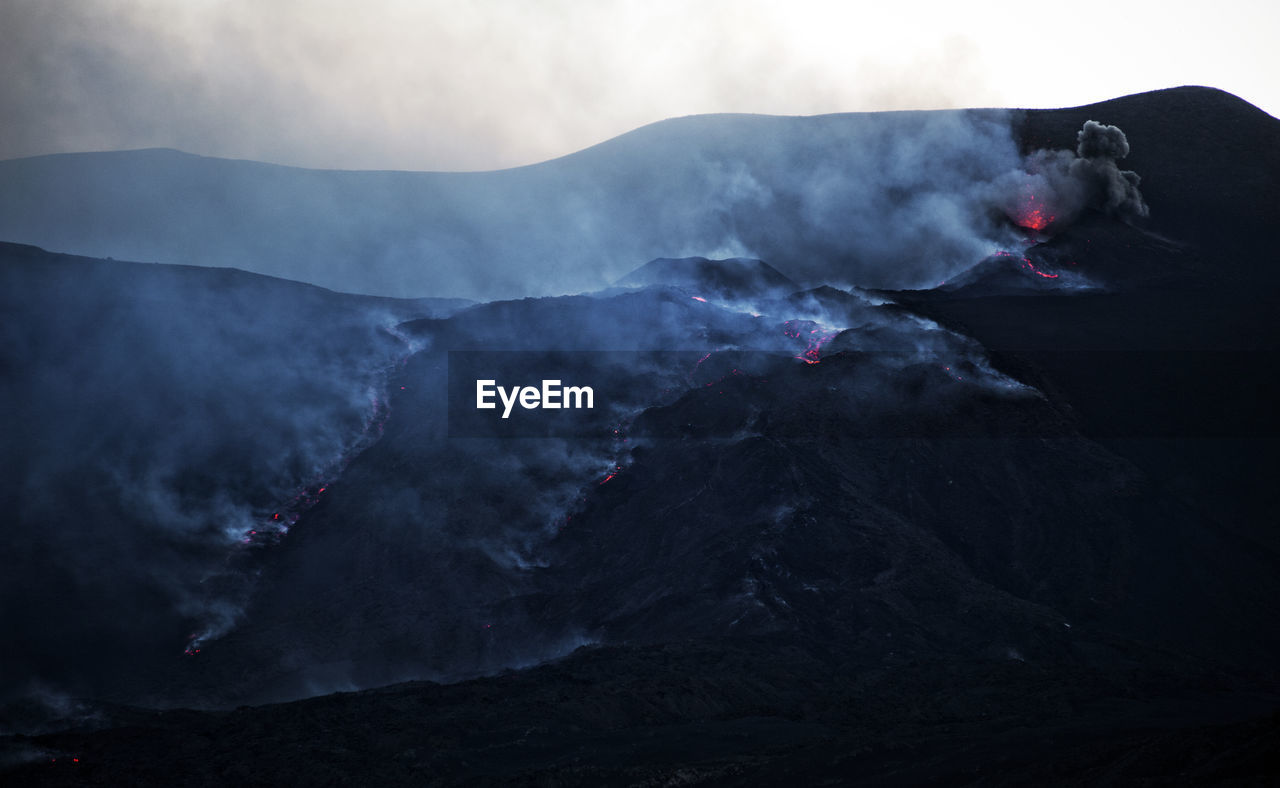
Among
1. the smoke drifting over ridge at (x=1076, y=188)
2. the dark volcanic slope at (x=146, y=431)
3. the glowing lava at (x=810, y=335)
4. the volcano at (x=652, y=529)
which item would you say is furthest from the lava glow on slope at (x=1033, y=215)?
the dark volcanic slope at (x=146, y=431)

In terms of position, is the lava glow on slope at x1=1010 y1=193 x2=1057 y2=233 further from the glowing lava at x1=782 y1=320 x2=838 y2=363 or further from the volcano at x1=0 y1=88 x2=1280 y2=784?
the glowing lava at x1=782 y1=320 x2=838 y2=363

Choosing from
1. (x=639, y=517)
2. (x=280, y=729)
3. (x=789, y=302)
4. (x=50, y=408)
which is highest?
(x=789, y=302)

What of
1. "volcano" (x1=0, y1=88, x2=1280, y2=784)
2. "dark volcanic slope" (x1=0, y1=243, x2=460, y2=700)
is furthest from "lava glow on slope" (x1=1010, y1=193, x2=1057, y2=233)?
"dark volcanic slope" (x1=0, y1=243, x2=460, y2=700)

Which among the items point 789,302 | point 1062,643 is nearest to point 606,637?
point 1062,643

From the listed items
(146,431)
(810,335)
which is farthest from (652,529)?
(146,431)

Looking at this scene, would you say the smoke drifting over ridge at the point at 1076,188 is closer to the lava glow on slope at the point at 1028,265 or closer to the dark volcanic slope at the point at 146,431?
the lava glow on slope at the point at 1028,265

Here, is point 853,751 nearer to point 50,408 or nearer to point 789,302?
point 789,302

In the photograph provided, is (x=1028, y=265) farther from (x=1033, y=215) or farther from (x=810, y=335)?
(x=810, y=335)

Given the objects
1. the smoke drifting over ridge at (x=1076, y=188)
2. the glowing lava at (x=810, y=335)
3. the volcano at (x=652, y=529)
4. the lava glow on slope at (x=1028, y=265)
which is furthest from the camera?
the smoke drifting over ridge at (x=1076, y=188)
